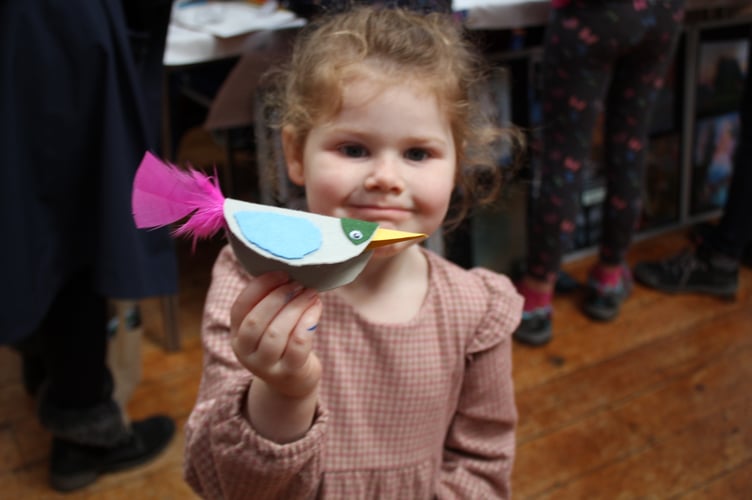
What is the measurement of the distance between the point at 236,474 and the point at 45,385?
3.15 ft

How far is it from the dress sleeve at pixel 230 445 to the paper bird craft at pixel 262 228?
0.52ft

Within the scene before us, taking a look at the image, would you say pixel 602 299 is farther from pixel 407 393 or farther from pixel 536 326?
pixel 407 393

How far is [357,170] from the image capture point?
682mm

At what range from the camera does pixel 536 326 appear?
1.88m

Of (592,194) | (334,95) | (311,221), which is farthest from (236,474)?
(592,194)

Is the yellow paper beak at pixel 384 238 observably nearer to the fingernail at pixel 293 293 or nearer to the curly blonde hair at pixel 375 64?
the fingernail at pixel 293 293

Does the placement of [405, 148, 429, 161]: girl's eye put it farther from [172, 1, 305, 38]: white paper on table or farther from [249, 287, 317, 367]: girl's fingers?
[172, 1, 305, 38]: white paper on table

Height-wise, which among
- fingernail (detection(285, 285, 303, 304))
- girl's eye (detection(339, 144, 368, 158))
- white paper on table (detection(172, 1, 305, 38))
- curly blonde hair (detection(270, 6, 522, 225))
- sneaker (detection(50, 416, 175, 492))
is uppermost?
curly blonde hair (detection(270, 6, 522, 225))

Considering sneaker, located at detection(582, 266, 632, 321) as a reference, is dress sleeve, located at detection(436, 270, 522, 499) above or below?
above

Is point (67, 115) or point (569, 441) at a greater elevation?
point (67, 115)

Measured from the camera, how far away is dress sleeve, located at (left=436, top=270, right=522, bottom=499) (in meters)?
0.83

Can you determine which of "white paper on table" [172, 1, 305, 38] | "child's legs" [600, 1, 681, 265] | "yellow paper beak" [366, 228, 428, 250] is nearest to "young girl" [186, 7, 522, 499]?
"yellow paper beak" [366, 228, 428, 250]

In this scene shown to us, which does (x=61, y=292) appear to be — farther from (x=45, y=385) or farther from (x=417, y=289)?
(x=417, y=289)

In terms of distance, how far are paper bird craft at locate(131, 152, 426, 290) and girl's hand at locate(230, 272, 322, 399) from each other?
0.5 inches
